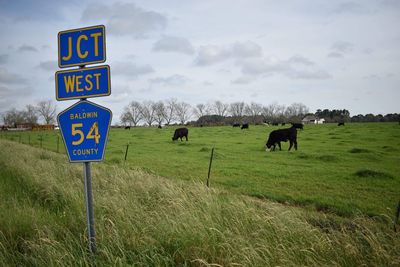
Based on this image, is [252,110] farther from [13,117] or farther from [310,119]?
[13,117]

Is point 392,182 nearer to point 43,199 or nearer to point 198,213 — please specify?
point 198,213

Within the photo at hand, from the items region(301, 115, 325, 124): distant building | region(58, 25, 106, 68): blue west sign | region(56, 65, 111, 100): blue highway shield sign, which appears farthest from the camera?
region(301, 115, 325, 124): distant building

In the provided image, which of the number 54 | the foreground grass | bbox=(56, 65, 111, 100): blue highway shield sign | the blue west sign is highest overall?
the blue west sign

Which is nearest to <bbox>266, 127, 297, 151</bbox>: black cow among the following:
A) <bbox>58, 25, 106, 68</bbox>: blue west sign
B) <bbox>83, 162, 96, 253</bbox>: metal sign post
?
<bbox>83, 162, 96, 253</bbox>: metal sign post

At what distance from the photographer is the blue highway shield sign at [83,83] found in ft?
12.7

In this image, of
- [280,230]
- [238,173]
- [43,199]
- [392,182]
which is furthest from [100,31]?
[392,182]

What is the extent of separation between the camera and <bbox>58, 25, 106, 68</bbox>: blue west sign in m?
4.00

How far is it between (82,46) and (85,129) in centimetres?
124

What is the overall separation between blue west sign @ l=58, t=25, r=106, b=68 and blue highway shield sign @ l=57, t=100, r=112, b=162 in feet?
2.13

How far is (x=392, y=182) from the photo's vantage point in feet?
34.8

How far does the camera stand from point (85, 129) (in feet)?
13.1

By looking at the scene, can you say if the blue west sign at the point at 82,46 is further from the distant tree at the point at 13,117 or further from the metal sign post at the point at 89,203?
the distant tree at the point at 13,117

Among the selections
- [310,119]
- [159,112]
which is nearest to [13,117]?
[159,112]

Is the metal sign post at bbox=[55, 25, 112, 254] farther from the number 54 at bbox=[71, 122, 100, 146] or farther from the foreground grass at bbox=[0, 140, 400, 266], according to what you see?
the foreground grass at bbox=[0, 140, 400, 266]
